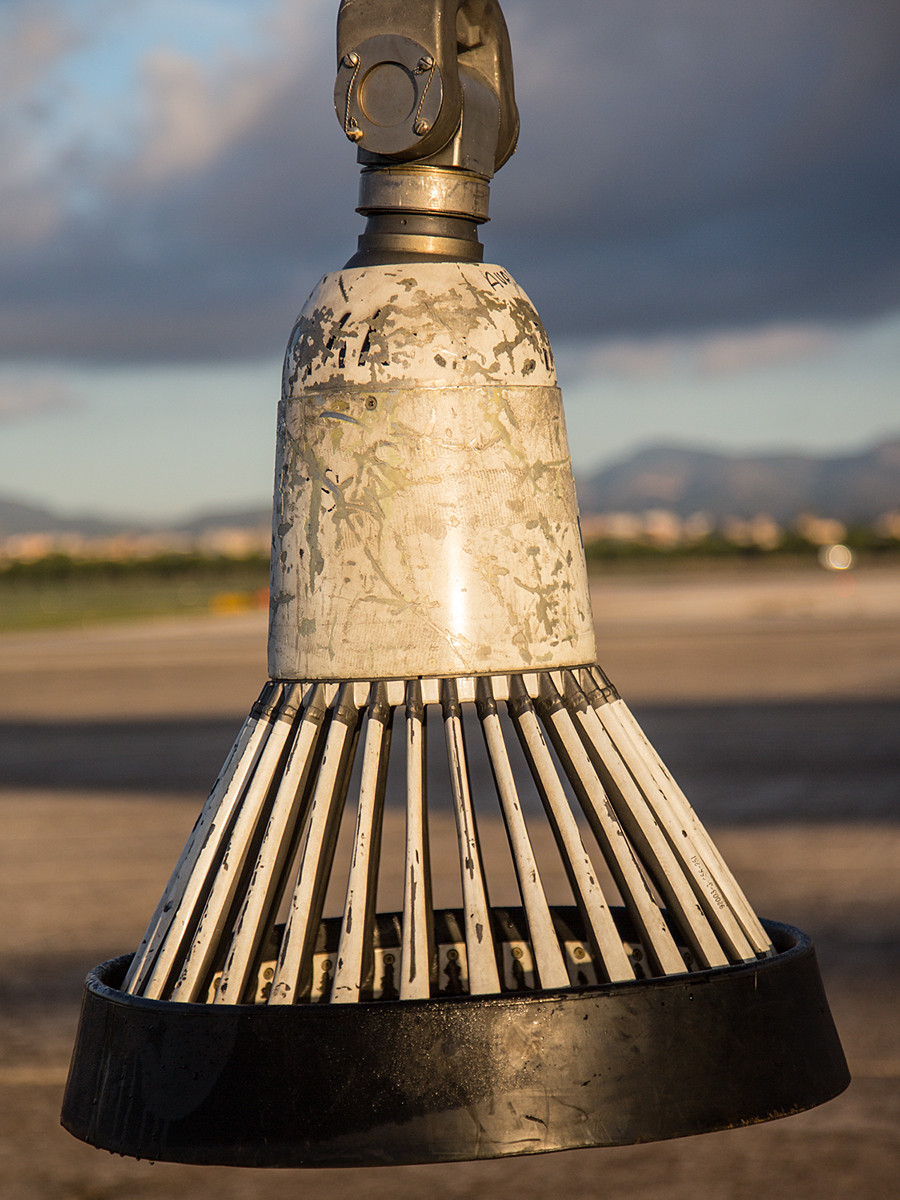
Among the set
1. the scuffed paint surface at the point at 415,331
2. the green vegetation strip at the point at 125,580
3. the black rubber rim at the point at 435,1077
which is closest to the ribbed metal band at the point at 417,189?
the scuffed paint surface at the point at 415,331

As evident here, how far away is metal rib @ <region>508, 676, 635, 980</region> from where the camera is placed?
9.39 ft

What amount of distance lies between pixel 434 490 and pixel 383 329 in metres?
0.33

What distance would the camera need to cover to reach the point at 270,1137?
2623 millimetres

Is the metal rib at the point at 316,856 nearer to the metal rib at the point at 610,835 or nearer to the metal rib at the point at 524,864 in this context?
the metal rib at the point at 524,864

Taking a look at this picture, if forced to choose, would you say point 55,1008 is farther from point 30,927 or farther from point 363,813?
point 363,813

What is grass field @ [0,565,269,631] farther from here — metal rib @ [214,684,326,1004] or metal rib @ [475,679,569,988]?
metal rib @ [475,679,569,988]

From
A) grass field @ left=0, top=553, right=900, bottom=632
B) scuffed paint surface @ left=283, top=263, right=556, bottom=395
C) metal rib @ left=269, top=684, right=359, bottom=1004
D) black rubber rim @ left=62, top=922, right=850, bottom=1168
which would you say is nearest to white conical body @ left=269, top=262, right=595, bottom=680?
scuffed paint surface @ left=283, top=263, right=556, bottom=395

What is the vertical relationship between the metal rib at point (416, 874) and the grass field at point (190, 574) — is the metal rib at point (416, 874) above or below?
below

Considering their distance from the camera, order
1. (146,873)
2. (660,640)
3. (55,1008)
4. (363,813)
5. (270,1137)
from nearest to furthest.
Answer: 1. (270,1137)
2. (363,813)
3. (55,1008)
4. (146,873)
5. (660,640)

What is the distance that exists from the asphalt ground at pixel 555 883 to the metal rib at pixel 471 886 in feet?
4.17

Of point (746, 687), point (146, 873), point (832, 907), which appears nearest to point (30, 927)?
point (146, 873)

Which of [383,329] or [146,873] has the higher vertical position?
[383,329]

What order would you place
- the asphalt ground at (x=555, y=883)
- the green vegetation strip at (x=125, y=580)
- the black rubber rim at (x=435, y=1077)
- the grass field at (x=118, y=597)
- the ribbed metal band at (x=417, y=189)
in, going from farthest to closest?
the green vegetation strip at (x=125, y=580) < the grass field at (x=118, y=597) < the asphalt ground at (x=555, y=883) < the ribbed metal band at (x=417, y=189) < the black rubber rim at (x=435, y=1077)

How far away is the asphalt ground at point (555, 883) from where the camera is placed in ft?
12.9
